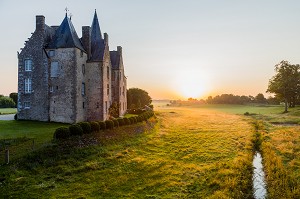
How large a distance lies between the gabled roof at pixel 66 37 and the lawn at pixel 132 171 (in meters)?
17.6

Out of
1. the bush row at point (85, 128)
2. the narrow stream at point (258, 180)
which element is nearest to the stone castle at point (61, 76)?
the bush row at point (85, 128)

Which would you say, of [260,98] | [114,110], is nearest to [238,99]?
[260,98]

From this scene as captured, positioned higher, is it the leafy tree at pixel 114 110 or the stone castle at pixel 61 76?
the stone castle at pixel 61 76

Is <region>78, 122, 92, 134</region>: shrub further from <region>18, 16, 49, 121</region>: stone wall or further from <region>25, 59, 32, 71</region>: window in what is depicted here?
<region>25, 59, 32, 71</region>: window

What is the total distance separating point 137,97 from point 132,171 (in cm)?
5580

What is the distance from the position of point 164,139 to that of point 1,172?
671 inches

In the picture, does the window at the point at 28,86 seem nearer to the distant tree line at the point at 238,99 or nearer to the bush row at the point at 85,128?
the bush row at the point at 85,128

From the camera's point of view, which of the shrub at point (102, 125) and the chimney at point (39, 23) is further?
the chimney at point (39, 23)

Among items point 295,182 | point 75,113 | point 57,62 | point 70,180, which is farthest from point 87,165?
point 57,62

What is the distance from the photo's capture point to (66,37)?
128 feet

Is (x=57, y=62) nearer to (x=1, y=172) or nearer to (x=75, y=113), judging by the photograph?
(x=75, y=113)

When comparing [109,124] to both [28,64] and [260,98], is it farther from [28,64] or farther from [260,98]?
[260,98]

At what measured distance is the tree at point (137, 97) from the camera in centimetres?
7144

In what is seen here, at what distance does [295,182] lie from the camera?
16062 millimetres
